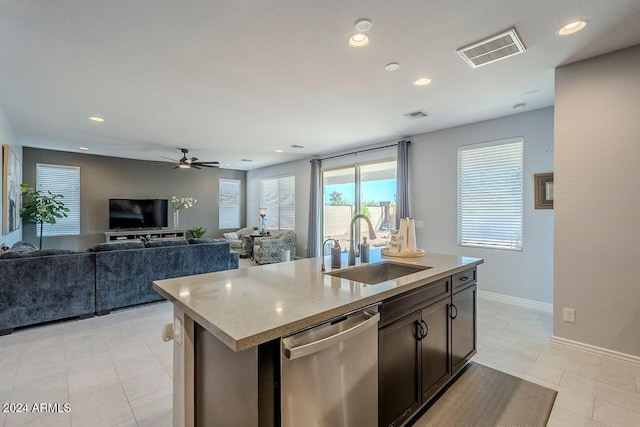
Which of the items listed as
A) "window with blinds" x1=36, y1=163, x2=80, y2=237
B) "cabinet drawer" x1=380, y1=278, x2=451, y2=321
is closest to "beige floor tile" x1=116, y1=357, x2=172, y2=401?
"cabinet drawer" x1=380, y1=278, x2=451, y2=321

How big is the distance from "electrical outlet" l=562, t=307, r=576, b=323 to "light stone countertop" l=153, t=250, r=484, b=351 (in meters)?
1.54

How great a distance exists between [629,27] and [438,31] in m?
1.43

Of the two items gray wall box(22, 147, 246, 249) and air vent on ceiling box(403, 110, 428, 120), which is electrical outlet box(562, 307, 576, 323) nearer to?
air vent on ceiling box(403, 110, 428, 120)

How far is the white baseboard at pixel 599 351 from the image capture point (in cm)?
247

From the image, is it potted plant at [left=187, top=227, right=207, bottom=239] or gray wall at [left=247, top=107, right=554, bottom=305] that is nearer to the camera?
gray wall at [left=247, top=107, right=554, bottom=305]

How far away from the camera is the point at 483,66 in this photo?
276cm

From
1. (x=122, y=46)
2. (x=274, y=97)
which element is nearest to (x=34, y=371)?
(x=122, y=46)

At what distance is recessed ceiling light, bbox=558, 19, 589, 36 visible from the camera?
2129 mm

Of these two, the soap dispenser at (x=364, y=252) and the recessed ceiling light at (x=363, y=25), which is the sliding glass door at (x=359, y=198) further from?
the recessed ceiling light at (x=363, y=25)

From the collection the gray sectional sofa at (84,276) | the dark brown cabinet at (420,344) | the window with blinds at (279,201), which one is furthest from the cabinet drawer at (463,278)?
the window with blinds at (279,201)

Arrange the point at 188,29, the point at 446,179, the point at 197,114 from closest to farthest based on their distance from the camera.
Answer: the point at 188,29 → the point at 197,114 → the point at 446,179

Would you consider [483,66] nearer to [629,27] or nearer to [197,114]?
[629,27]

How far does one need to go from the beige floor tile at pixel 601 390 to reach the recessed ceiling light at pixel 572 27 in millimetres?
2734

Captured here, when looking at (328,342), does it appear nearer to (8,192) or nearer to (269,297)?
(269,297)
